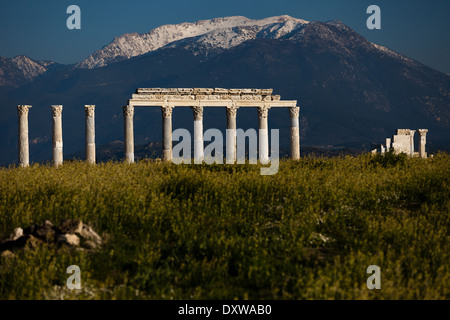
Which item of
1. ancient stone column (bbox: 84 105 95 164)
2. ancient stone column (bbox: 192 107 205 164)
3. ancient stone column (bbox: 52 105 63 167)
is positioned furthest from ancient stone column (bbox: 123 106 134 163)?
ancient stone column (bbox: 192 107 205 164)

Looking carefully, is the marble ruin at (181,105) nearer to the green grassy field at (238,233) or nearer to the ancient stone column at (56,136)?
the ancient stone column at (56,136)

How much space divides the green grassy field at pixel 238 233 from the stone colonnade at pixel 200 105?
1609cm

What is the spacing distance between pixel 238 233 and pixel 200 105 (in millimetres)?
25477

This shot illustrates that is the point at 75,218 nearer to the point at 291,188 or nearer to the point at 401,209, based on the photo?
the point at 291,188

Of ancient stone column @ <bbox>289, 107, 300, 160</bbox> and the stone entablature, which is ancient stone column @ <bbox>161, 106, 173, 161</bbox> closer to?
the stone entablature

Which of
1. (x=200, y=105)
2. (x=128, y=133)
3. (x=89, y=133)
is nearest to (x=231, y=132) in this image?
(x=200, y=105)

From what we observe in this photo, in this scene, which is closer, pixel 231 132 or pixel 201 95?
pixel 201 95

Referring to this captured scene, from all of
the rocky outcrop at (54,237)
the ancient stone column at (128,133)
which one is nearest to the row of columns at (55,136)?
the ancient stone column at (128,133)

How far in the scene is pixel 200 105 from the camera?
39406mm

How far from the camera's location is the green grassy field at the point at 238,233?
11453mm

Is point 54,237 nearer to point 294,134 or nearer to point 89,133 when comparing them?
point 89,133

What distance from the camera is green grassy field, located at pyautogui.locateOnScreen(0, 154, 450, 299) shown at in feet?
37.6

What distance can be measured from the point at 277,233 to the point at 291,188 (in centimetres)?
403
